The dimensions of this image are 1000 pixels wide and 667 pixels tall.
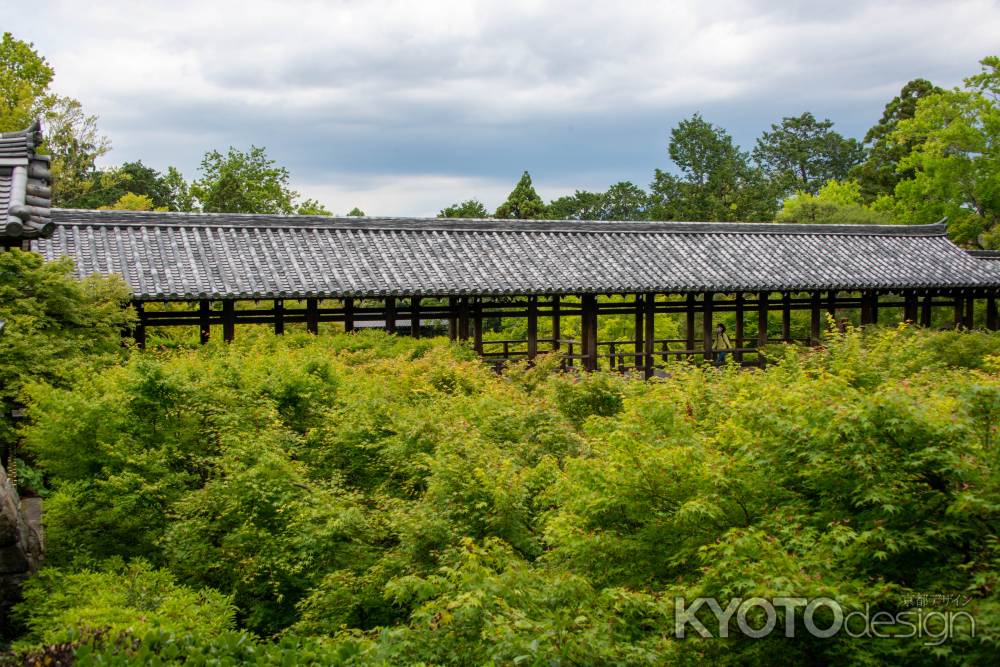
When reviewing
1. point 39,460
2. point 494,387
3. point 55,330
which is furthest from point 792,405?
point 55,330

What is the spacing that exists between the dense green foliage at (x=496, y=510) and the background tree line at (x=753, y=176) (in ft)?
97.4

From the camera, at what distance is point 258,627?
8125mm

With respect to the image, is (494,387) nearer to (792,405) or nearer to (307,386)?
(307,386)

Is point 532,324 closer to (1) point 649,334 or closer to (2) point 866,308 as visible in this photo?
(1) point 649,334

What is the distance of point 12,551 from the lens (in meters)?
7.63

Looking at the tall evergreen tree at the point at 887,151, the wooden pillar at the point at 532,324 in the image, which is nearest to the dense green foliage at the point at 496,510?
the wooden pillar at the point at 532,324

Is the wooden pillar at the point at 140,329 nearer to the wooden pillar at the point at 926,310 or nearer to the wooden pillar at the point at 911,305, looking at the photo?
the wooden pillar at the point at 911,305

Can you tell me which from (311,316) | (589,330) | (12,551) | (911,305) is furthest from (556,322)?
(12,551)

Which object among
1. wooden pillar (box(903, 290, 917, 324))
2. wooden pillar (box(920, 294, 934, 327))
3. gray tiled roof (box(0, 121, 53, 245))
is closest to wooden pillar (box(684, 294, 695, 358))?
wooden pillar (box(903, 290, 917, 324))

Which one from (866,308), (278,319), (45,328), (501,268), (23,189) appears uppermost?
(23,189)

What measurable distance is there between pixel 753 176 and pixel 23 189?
53.5 meters

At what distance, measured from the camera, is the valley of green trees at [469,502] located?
5.18 metres

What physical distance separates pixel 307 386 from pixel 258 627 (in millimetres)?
4221

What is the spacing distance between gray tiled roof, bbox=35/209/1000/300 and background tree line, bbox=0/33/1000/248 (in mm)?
12181
